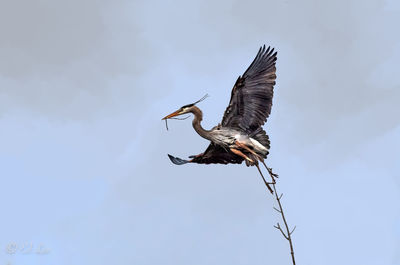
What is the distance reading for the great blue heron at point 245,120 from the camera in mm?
10812

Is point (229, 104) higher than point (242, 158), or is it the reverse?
point (229, 104)

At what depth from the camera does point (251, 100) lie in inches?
446

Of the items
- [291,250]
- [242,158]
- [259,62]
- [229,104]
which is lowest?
[291,250]

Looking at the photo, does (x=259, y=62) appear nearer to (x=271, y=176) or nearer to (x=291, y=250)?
(x=271, y=176)

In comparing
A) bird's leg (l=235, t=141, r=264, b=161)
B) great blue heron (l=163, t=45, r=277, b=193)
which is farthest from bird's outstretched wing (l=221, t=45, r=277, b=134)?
bird's leg (l=235, t=141, r=264, b=161)

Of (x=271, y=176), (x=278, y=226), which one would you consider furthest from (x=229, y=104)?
(x=278, y=226)

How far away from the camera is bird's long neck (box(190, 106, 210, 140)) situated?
1079 centimetres

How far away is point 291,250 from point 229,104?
13.9ft

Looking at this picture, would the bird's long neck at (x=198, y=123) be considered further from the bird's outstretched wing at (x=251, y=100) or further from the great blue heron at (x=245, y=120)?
the bird's outstretched wing at (x=251, y=100)

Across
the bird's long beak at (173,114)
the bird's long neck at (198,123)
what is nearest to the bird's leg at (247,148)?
the bird's long neck at (198,123)

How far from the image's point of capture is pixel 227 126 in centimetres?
1122

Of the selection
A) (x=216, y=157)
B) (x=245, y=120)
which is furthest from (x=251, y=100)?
(x=216, y=157)

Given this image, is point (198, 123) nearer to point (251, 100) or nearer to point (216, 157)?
point (216, 157)

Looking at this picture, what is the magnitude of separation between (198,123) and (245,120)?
105 centimetres
